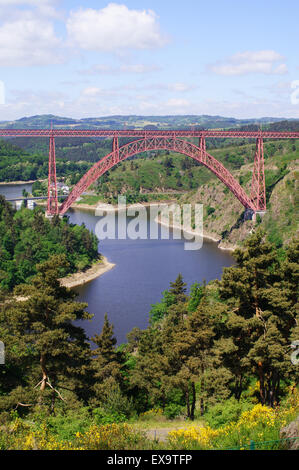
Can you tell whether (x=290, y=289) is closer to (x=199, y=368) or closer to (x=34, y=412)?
(x=199, y=368)

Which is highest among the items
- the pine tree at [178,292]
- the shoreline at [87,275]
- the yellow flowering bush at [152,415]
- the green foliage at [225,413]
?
the green foliage at [225,413]

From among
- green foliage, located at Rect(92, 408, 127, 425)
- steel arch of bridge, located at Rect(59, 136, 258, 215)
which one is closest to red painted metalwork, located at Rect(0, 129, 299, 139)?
steel arch of bridge, located at Rect(59, 136, 258, 215)

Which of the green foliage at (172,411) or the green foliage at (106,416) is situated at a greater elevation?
the green foliage at (106,416)

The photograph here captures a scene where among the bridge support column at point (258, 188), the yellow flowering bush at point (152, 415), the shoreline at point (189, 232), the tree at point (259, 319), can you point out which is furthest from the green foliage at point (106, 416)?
the bridge support column at point (258, 188)

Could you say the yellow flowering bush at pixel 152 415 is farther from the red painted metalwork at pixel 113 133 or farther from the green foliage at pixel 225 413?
the red painted metalwork at pixel 113 133

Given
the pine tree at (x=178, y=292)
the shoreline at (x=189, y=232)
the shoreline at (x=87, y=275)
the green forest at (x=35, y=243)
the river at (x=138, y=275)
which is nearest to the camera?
the pine tree at (x=178, y=292)

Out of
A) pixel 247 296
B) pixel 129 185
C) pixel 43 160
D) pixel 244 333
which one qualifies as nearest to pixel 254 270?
pixel 247 296

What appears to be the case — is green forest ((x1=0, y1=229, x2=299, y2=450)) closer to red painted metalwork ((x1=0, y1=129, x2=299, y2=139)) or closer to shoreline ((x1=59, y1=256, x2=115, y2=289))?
shoreline ((x1=59, y1=256, x2=115, y2=289))

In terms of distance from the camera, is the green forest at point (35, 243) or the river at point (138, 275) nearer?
the river at point (138, 275)
